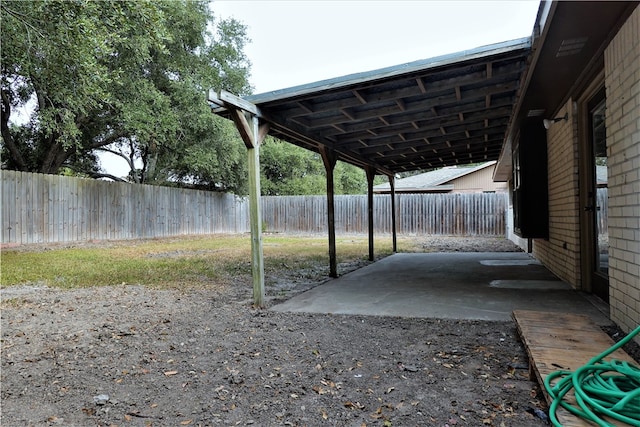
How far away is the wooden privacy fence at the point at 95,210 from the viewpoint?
9281mm

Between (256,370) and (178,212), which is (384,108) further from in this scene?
(178,212)

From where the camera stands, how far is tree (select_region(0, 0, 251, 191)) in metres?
5.59

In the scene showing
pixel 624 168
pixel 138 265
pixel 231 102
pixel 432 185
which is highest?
pixel 432 185

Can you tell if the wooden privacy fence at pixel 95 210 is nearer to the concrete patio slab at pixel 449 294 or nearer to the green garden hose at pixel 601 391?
the concrete patio slab at pixel 449 294

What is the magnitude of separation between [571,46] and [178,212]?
1359 cm

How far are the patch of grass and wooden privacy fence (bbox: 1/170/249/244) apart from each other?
867mm

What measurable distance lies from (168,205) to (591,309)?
43.3ft

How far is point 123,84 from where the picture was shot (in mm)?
10750

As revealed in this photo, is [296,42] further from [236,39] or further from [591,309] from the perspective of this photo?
[591,309]

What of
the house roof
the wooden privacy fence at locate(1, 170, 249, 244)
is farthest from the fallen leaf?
the wooden privacy fence at locate(1, 170, 249, 244)

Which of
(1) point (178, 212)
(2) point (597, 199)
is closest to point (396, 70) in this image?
(2) point (597, 199)

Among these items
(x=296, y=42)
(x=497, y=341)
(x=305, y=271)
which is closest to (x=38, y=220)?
(x=305, y=271)

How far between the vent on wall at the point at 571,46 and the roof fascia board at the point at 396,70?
252 mm

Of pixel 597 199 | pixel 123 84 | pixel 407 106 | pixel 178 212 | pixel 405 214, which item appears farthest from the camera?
pixel 405 214
